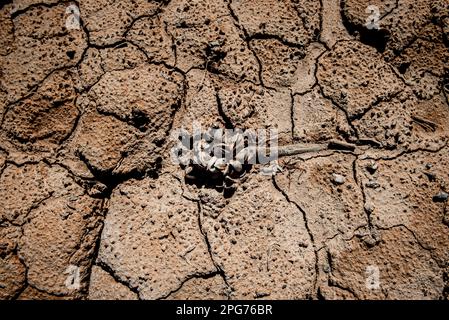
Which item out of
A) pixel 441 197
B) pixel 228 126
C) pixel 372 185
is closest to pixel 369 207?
pixel 372 185

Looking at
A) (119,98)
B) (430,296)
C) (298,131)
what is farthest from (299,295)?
(119,98)

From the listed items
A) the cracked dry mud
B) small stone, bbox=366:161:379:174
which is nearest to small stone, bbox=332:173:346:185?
the cracked dry mud

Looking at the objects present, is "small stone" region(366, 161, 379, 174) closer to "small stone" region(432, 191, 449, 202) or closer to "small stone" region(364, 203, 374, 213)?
"small stone" region(364, 203, 374, 213)

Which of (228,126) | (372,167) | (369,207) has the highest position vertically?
(228,126)

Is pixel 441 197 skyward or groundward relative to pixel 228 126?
groundward

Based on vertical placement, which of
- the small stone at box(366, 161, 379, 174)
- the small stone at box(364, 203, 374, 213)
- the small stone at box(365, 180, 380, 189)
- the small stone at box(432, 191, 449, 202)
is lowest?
the small stone at box(364, 203, 374, 213)

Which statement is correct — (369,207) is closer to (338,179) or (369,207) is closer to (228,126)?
(338,179)

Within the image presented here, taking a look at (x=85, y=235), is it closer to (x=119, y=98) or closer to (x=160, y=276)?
(x=160, y=276)

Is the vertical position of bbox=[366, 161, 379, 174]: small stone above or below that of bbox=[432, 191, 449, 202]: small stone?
above
